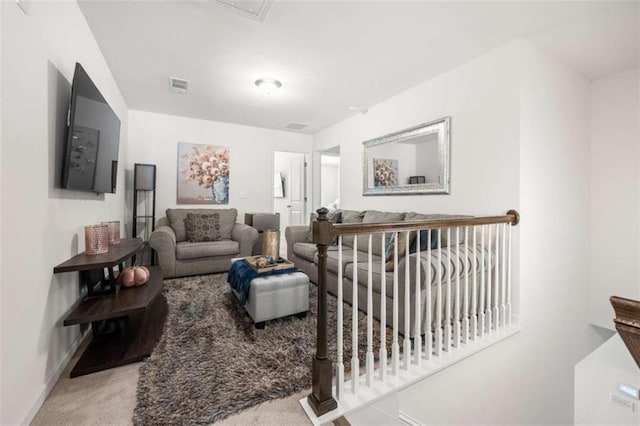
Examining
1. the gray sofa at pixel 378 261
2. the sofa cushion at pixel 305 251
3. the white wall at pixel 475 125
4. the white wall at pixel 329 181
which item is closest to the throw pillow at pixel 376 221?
the gray sofa at pixel 378 261

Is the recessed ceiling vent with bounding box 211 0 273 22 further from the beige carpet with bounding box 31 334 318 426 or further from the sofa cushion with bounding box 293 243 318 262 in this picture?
the beige carpet with bounding box 31 334 318 426

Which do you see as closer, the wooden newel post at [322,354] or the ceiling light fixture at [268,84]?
the wooden newel post at [322,354]

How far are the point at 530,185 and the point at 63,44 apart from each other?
3725mm

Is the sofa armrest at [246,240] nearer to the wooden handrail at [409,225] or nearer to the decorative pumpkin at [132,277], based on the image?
the decorative pumpkin at [132,277]

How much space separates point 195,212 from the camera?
4.32 meters

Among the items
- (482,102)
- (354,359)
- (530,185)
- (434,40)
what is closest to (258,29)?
(434,40)

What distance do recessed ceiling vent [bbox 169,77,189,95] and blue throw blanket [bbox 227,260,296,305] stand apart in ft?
7.54

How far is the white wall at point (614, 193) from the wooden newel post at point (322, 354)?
346cm

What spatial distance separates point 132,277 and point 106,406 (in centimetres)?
98

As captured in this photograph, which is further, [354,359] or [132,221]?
[132,221]

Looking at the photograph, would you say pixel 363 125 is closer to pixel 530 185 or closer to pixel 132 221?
pixel 530 185

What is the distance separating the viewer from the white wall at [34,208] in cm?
112

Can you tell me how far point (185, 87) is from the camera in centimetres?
328

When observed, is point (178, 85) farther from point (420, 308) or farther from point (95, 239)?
point (420, 308)
